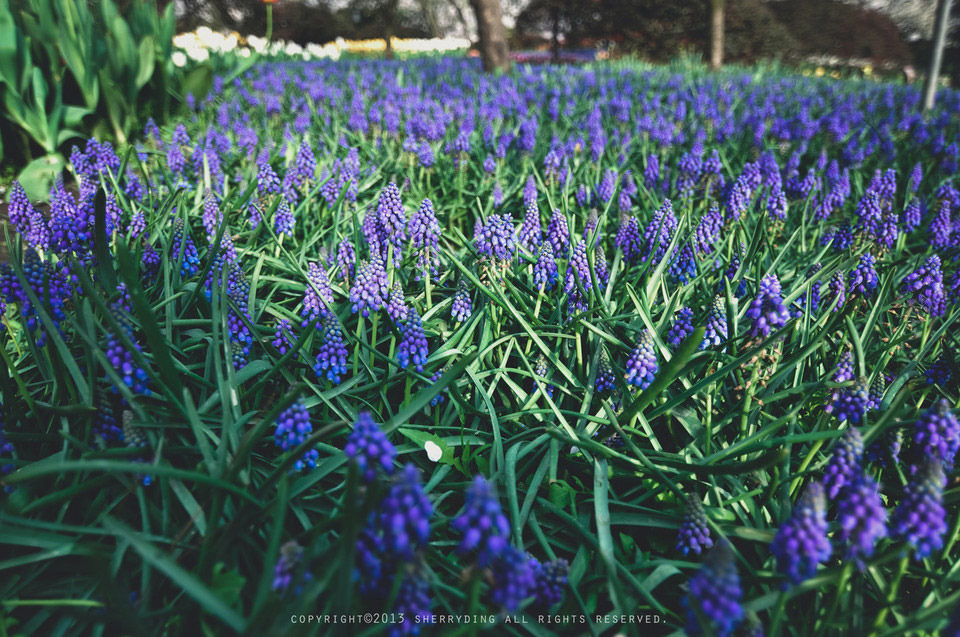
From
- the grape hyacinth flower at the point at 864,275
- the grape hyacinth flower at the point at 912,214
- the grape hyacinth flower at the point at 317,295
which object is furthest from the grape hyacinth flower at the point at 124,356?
the grape hyacinth flower at the point at 912,214

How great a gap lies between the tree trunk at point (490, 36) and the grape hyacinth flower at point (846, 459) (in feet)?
37.2

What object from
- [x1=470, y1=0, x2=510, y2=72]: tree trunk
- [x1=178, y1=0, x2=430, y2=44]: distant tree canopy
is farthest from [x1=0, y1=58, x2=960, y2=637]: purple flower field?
[x1=178, y1=0, x2=430, y2=44]: distant tree canopy

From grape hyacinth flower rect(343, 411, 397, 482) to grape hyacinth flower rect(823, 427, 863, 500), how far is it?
1.18 metres

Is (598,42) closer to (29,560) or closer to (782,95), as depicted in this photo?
(782,95)

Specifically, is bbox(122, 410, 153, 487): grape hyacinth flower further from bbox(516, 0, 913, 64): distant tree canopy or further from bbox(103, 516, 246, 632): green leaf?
bbox(516, 0, 913, 64): distant tree canopy

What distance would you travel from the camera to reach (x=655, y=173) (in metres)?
4.60

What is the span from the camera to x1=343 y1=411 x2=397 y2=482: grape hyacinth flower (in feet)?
4.27

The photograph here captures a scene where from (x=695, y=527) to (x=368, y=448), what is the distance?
1.10 m

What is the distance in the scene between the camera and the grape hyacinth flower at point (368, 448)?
1301 mm

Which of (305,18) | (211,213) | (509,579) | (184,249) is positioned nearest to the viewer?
(509,579)

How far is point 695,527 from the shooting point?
1.83 metres

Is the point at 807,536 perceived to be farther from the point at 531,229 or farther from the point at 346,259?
the point at 346,259

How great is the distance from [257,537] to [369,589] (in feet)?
2.04

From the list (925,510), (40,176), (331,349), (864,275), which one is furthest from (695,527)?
(40,176)
